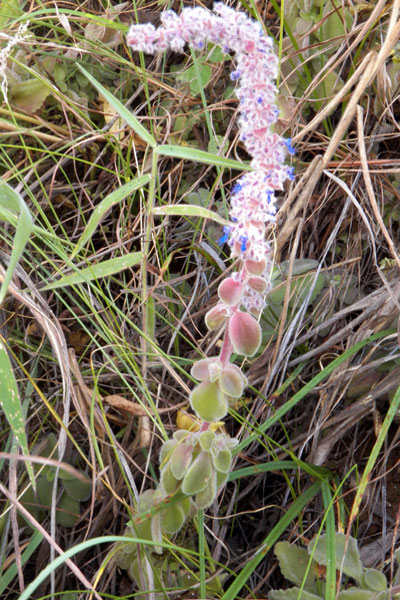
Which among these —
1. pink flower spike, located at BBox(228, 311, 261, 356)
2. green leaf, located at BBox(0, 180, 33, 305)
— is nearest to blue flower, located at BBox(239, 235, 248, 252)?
pink flower spike, located at BBox(228, 311, 261, 356)

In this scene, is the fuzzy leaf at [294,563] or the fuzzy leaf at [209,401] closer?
the fuzzy leaf at [209,401]

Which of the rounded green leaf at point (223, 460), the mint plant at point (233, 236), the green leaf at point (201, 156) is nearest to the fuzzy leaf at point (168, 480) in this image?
the mint plant at point (233, 236)

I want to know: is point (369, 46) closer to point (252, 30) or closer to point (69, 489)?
point (252, 30)

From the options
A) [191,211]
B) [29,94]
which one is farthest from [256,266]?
[29,94]

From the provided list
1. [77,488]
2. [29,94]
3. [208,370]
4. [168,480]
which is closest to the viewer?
[208,370]

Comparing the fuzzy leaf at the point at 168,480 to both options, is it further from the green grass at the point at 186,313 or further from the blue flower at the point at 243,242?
the blue flower at the point at 243,242

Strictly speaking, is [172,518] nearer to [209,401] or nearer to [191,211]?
[209,401]

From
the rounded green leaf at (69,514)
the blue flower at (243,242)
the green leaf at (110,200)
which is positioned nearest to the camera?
the blue flower at (243,242)
